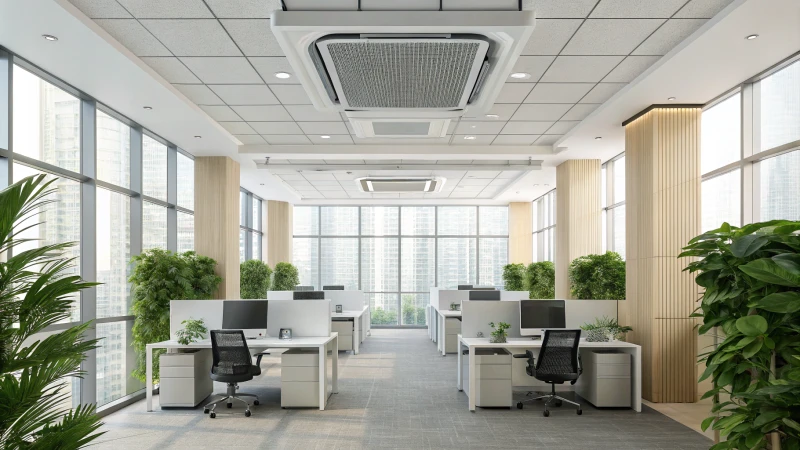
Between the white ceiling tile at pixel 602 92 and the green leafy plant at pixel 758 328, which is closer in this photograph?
the green leafy plant at pixel 758 328

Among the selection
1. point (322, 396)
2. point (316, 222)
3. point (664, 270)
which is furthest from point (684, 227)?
point (316, 222)

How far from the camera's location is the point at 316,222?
62.3 feet

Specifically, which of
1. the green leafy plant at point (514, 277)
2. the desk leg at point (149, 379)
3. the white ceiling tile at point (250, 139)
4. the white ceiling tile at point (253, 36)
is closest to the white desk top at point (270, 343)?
the desk leg at point (149, 379)

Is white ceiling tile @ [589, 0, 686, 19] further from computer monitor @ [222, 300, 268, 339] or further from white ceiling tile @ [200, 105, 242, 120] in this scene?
computer monitor @ [222, 300, 268, 339]

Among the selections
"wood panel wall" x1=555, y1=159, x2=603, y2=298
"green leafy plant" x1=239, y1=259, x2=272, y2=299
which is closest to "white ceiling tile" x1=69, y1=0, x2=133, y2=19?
"wood panel wall" x1=555, y1=159, x2=603, y2=298

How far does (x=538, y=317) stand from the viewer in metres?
8.10

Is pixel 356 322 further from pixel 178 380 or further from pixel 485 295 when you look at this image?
pixel 178 380

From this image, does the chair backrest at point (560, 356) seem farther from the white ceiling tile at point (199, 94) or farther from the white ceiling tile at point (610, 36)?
the white ceiling tile at point (199, 94)

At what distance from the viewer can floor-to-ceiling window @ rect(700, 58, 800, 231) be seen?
21.1ft

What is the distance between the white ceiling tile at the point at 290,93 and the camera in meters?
7.03

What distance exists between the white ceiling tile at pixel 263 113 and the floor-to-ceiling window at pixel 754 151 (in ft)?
17.3

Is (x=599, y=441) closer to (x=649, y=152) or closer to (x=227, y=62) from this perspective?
(x=649, y=152)

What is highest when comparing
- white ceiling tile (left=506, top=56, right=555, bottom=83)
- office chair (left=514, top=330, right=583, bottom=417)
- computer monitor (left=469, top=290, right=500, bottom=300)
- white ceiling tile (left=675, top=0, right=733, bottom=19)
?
white ceiling tile (left=675, top=0, right=733, bottom=19)

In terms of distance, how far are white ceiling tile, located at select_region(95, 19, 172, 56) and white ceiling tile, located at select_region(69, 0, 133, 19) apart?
89 mm
